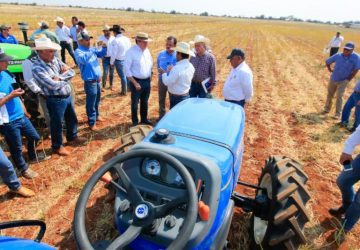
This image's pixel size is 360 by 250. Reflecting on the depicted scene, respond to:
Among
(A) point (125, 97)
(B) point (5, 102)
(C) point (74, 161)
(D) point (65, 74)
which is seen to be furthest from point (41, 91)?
(A) point (125, 97)

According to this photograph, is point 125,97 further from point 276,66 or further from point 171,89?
point 276,66

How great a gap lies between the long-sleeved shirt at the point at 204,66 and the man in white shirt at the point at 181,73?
24.8 inches

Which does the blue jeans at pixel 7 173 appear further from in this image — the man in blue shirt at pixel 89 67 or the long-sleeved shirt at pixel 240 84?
the long-sleeved shirt at pixel 240 84

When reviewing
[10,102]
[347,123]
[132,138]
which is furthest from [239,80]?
[347,123]

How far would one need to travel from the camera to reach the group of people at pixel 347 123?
3.45m

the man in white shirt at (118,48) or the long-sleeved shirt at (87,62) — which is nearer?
the long-sleeved shirt at (87,62)

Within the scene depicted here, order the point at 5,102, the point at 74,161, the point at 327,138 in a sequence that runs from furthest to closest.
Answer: the point at 327,138 → the point at 74,161 → the point at 5,102

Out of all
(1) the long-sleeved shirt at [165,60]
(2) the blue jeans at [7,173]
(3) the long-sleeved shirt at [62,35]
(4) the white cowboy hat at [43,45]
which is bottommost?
(2) the blue jeans at [7,173]

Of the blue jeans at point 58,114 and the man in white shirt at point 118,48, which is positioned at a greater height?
the man in white shirt at point 118,48

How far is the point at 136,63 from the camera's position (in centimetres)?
599

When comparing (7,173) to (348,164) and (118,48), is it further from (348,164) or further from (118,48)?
(118,48)

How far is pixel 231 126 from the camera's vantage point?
130 inches

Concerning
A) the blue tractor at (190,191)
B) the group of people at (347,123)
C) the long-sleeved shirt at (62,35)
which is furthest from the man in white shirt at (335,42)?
the blue tractor at (190,191)

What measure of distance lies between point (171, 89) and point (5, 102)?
109 inches
